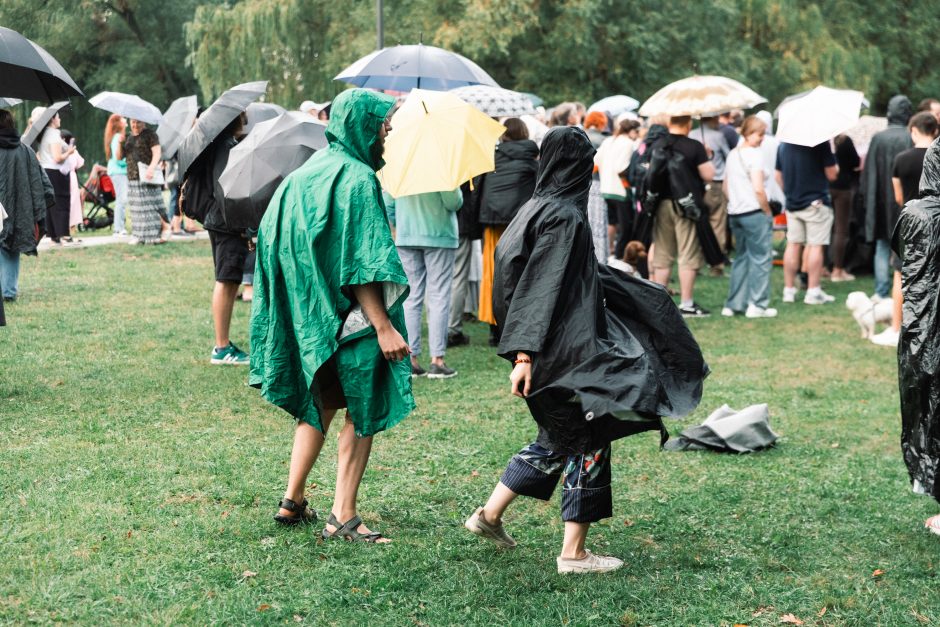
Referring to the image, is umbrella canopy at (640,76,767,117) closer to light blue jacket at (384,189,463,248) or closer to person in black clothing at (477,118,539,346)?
person in black clothing at (477,118,539,346)

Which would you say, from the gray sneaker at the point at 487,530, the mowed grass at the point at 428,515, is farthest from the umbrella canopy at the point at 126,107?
the gray sneaker at the point at 487,530

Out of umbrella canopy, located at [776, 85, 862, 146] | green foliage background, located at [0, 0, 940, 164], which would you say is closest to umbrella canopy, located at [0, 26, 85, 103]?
umbrella canopy, located at [776, 85, 862, 146]

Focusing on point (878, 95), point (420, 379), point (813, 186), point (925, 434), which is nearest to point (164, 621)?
point (925, 434)

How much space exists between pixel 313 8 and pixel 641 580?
26.4 m

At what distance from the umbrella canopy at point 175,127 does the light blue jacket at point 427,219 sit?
18.9ft

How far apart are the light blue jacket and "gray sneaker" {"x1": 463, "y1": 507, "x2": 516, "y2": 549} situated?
3.93m

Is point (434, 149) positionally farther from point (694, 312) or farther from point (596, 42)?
point (596, 42)

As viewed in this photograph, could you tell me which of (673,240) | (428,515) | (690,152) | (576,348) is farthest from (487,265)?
(576,348)

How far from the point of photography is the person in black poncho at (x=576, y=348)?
14.1ft

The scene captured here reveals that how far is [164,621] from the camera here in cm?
398

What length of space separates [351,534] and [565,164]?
180cm

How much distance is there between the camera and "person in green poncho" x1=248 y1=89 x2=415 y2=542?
4.55m

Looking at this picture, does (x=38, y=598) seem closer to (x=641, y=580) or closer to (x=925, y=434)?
(x=641, y=580)

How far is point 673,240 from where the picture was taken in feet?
37.9
